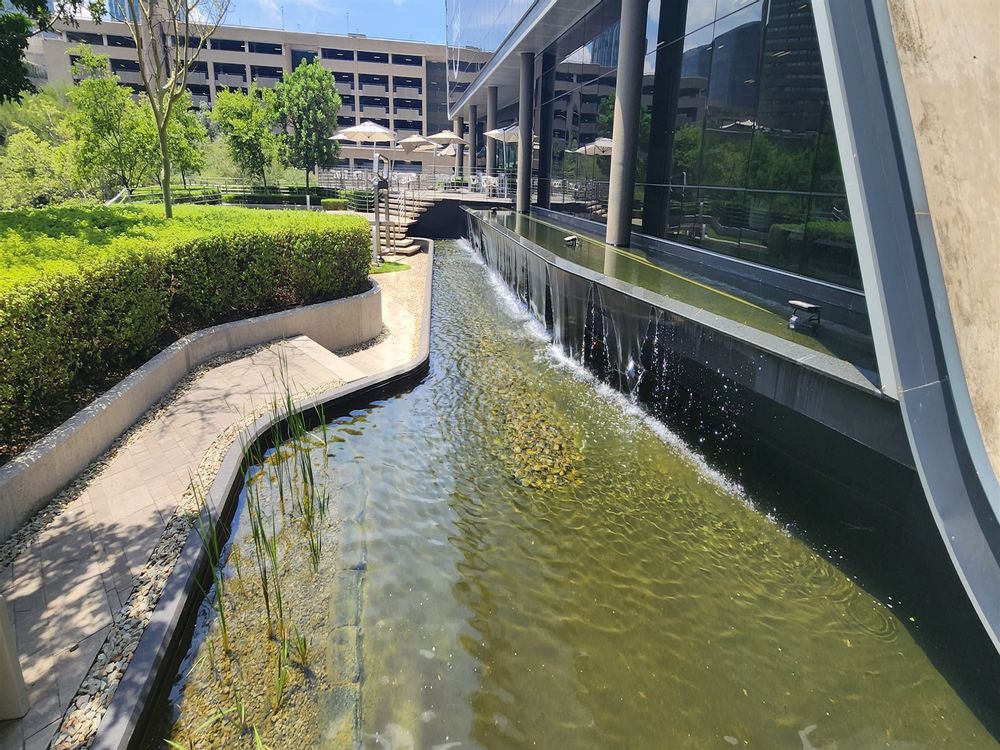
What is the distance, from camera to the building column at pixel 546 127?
25.7m

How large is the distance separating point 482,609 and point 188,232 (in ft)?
25.7

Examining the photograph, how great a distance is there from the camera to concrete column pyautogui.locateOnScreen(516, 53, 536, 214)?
1054 inches

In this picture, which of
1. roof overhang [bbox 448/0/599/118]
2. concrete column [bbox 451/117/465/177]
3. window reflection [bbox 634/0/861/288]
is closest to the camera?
window reflection [bbox 634/0/861/288]

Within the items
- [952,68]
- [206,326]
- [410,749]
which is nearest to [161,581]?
[410,749]

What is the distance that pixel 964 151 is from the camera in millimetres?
4762

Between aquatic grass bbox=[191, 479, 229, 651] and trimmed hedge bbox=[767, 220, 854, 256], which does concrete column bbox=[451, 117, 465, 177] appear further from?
aquatic grass bbox=[191, 479, 229, 651]

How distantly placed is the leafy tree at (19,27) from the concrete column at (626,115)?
11956 mm

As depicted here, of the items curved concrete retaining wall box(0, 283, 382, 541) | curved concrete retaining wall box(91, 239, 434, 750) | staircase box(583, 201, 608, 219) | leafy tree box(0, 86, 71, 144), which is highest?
leafy tree box(0, 86, 71, 144)

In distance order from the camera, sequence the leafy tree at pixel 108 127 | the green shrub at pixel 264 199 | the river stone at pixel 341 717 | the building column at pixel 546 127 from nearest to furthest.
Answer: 1. the river stone at pixel 341 717
2. the leafy tree at pixel 108 127
3. the building column at pixel 546 127
4. the green shrub at pixel 264 199

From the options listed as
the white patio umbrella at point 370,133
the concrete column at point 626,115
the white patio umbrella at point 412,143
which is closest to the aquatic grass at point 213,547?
Result: the concrete column at point 626,115

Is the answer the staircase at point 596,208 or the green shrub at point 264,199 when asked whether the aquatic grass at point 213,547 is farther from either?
the green shrub at point 264,199

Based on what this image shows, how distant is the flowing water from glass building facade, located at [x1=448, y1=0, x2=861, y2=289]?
5456 mm

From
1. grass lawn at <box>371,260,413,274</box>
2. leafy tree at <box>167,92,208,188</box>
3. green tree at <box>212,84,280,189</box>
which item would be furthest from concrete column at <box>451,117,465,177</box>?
grass lawn at <box>371,260,413,274</box>

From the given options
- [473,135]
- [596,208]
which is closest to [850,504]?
[596,208]
